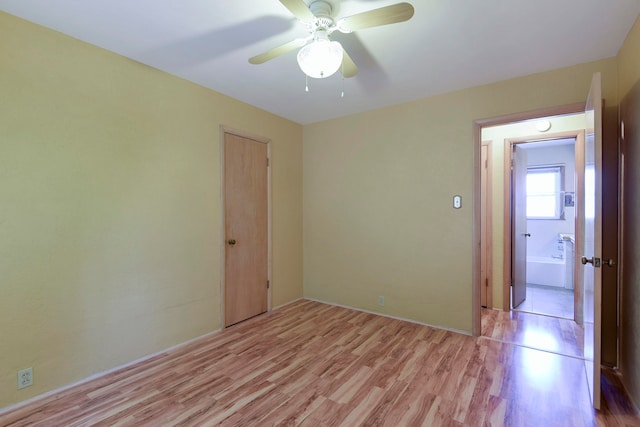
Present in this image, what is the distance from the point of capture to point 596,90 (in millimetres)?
1858

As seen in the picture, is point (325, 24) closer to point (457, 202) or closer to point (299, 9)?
point (299, 9)

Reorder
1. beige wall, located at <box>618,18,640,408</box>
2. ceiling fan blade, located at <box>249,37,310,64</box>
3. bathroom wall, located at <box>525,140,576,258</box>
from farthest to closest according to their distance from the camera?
Result: bathroom wall, located at <box>525,140,576,258</box> → beige wall, located at <box>618,18,640,408</box> → ceiling fan blade, located at <box>249,37,310,64</box>

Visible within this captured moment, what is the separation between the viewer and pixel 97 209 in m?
2.21

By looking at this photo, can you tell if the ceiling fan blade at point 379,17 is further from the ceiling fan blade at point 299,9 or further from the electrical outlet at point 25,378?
the electrical outlet at point 25,378

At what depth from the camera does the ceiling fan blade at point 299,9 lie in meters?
1.40

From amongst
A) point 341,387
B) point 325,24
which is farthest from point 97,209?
point 341,387

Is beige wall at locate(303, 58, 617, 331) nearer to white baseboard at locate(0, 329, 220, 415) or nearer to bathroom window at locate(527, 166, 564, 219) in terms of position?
white baseboard at locate(0, 329, 220, 415)

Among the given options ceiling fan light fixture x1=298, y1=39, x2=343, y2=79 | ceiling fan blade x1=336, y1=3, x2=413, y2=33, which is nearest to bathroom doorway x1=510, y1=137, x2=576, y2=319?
ceiling fan blade x1=336, y1=3, x2=413, y2=33

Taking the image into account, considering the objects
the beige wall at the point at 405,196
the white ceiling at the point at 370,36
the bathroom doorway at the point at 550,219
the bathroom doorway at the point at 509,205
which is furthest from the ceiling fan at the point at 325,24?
the bathroom doorway at the point at 550,219

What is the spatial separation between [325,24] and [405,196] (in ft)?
6.99

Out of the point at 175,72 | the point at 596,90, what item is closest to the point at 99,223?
the point at 175,72

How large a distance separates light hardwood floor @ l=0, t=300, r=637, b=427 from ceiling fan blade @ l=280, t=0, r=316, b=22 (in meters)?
2.33

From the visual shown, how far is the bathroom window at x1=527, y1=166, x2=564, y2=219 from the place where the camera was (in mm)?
5273

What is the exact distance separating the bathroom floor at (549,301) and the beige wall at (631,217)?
1.61 metres
